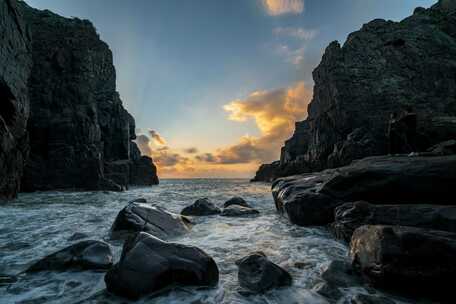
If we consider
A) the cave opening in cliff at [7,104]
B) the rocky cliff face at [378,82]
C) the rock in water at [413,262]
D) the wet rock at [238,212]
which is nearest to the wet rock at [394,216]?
the rock in water at [413,262]

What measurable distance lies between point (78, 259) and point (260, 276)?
368 centimetres

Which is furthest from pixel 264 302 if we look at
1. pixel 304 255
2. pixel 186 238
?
pixel 186 238

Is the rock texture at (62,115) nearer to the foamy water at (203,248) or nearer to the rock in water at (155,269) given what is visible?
the foamy water at (203,248)

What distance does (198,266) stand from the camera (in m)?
4.20

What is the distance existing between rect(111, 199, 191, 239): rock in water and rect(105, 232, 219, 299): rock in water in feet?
9.92

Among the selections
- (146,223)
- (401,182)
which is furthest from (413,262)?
(146,223)

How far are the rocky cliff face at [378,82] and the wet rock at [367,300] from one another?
2888 cm

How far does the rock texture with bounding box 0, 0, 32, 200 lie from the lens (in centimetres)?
1709

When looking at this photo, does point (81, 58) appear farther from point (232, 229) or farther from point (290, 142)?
point (290, 142)

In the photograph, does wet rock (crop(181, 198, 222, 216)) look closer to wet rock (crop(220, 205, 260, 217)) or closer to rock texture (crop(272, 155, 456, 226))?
wet rock (crop(220, 205, 260, 217))

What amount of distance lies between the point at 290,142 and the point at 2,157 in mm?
67665

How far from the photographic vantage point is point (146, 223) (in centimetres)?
764

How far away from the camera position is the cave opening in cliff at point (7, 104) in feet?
55.7

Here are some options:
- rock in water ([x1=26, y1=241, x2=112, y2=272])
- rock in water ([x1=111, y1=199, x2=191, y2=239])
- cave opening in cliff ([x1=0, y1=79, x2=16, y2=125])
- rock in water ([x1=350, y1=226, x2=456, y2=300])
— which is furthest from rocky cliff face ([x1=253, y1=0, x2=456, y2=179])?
cave opening in cliff ([x1=0, y1=79, x2=16, y2=125])
